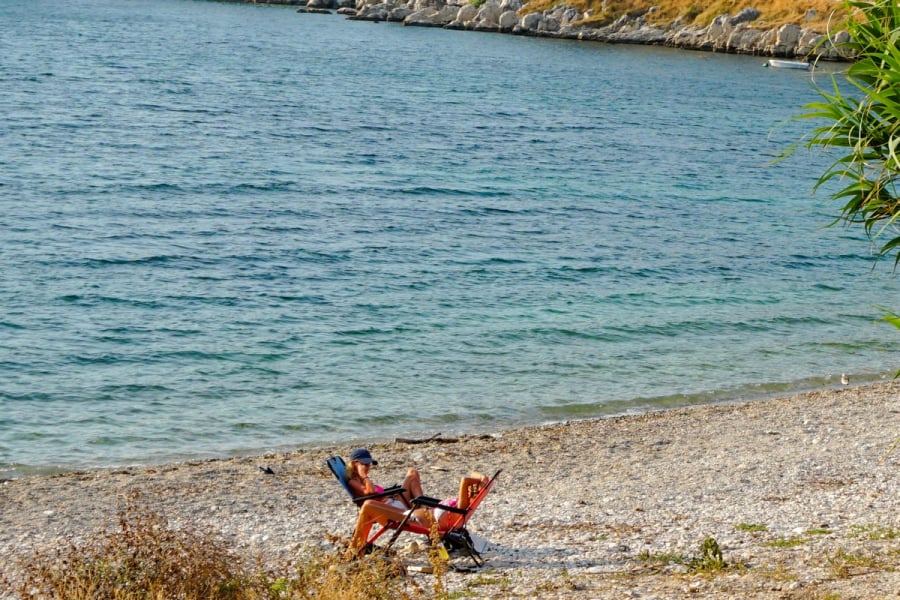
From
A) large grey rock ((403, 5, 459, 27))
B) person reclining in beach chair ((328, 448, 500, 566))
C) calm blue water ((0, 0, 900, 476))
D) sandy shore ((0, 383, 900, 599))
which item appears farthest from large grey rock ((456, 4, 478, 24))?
person reclining in beach chair ((328, 448, 500, 566))

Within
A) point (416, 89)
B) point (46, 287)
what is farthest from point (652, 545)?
point (416, 89)

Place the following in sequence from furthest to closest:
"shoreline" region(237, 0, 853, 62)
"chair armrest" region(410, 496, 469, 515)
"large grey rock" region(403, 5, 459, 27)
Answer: "large grey rock" region(403, 5, 459, 27)
"shoreline" region(237, 0, 853, 62)
"chair armrest" region(410, 496, 469, 515)

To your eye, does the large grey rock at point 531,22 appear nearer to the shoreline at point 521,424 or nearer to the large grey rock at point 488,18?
the large grey rock at point 488,18

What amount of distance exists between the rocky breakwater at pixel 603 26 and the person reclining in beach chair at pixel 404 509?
290 ft

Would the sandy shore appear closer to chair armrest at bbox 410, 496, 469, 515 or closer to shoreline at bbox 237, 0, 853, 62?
chair armrest at bbox 410, 496, 469, 515

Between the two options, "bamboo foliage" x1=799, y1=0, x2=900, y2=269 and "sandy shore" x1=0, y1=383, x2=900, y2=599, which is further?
"sandy shore" x1=0, y1=383, x2=900, y2=599

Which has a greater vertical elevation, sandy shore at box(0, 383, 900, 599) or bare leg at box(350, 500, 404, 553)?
bare leg at box(350, 500, 404, 553)

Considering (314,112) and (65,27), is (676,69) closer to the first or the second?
(314,112)

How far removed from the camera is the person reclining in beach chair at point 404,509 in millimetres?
9625

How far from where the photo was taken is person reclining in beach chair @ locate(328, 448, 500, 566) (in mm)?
9625

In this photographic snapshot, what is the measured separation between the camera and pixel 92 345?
19.1 m

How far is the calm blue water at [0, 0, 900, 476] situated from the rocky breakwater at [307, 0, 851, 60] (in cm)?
4583

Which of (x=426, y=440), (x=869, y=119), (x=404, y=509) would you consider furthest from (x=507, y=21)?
(x=869, y=119)

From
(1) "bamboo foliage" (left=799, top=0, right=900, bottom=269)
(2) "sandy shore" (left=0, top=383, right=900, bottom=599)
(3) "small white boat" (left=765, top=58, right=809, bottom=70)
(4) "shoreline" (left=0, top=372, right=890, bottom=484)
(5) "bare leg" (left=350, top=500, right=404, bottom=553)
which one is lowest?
(4) "shoreline" (left=0, top=372, right=890, bottom=484)
